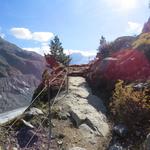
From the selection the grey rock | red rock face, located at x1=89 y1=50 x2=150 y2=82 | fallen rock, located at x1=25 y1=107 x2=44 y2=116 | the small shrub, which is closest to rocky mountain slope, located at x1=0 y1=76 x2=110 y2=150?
fallen rock, located at x1=25 y1=107 x2=44 y2=116

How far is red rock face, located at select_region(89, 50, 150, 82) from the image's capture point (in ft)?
56.0

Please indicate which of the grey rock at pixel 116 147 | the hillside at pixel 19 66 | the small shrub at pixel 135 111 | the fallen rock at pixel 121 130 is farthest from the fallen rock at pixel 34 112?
the hillside at pixel 19 66

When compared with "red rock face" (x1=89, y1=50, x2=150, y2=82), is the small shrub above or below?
below

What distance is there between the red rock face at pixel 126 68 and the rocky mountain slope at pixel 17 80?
12150cm

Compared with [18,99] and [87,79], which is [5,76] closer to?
[18,99]

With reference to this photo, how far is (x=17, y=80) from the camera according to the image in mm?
165250

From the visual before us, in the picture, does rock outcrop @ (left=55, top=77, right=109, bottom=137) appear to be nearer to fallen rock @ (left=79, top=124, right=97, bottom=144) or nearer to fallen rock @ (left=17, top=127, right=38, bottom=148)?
fallen rock @ (left=79, top=124, right=97, bottom=144)

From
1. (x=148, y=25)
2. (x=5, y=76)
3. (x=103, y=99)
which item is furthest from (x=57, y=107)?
(x=5, y=76)

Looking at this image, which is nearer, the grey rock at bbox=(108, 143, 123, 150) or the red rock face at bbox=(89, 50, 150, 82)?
the grey rock at bbox=(108, 143, 123, 150)

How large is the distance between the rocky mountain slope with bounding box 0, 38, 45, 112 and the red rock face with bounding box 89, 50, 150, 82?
121505 mm

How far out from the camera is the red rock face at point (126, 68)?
17.1 m

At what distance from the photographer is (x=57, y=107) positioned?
1541 centimetres

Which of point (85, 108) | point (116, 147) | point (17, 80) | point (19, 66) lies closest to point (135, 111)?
point (116, 147)

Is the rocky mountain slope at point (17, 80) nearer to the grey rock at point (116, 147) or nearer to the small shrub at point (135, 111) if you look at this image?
the small shrub at point (135, 111)
